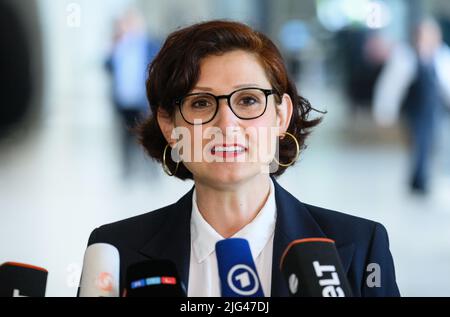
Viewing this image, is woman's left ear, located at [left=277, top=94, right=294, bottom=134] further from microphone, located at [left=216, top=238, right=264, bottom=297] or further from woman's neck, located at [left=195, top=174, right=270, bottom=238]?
microphone, located at [left=216, top=238, right=264, bottom=297]

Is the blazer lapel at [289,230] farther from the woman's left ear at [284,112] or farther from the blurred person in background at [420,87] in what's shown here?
the blurred person in background at [420,87]

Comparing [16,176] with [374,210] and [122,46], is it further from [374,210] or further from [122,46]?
[374,210]

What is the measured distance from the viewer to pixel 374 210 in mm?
3824

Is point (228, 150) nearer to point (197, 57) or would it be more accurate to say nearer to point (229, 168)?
point (229, 168)

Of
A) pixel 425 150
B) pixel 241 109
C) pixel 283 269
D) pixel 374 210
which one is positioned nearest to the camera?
pixel 283 269

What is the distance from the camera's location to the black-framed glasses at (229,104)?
1084 mm

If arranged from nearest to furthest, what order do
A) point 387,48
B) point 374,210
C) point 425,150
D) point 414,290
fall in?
point 414,290, point 374,210, point 425,150, point 387,48

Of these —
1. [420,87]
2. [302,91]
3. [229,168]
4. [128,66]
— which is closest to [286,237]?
[229,168]

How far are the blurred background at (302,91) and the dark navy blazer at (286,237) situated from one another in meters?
1.59

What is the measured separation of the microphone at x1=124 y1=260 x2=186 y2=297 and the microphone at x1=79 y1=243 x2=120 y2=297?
37 mm

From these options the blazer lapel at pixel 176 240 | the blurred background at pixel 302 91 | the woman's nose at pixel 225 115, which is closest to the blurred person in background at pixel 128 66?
the blurred background at pixel 302 91

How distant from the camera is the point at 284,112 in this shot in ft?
3.86

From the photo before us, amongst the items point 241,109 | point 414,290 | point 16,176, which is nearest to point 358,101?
point 16,176
